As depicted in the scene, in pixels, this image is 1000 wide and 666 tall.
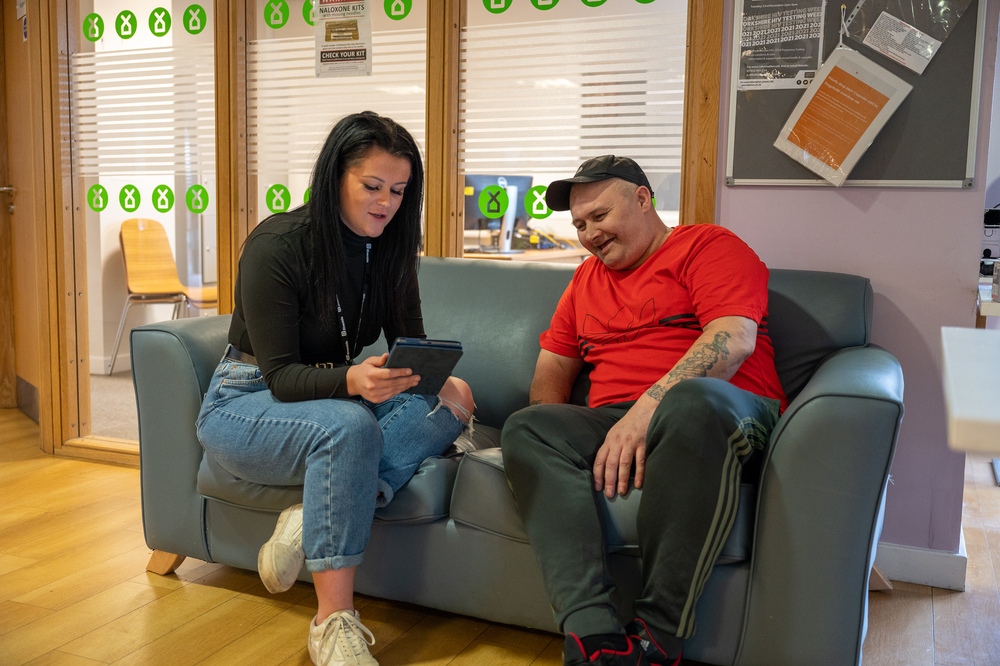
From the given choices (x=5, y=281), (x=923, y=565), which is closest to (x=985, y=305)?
(x=923, y=565)

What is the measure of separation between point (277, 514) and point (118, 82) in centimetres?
194

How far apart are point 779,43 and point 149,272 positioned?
8.21 ft

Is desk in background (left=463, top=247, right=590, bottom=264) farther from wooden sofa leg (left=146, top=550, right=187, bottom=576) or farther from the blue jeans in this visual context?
wooden sofa leg (left=146, top=550, right=187, bottom=576)

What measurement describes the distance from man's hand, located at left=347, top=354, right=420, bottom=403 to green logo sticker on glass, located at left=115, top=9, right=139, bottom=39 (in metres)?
2.04

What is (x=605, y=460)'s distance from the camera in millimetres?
1506

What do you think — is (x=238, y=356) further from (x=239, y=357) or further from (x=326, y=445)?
(x=326, y=445)

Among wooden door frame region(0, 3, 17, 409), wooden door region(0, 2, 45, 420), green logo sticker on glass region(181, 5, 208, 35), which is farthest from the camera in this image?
wooden door frame region(0, 3, 17, 409)

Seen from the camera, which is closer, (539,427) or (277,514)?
(539,427)

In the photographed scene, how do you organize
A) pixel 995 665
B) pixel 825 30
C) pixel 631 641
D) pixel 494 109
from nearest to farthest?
pixel 631 641, pixel 995 665, pixel 825 30, pixel 494 109

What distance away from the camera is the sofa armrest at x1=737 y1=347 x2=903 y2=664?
1313mm

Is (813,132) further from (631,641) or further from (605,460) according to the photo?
(631,641)

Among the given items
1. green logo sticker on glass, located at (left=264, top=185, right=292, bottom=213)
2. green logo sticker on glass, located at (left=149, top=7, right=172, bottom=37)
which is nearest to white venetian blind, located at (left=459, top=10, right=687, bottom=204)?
green logo sticker on glass, located at (left=264, top=185, right=292, bottom=213)

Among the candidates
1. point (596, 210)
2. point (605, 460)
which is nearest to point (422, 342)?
point (605, 460)

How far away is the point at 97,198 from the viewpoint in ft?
9.86
